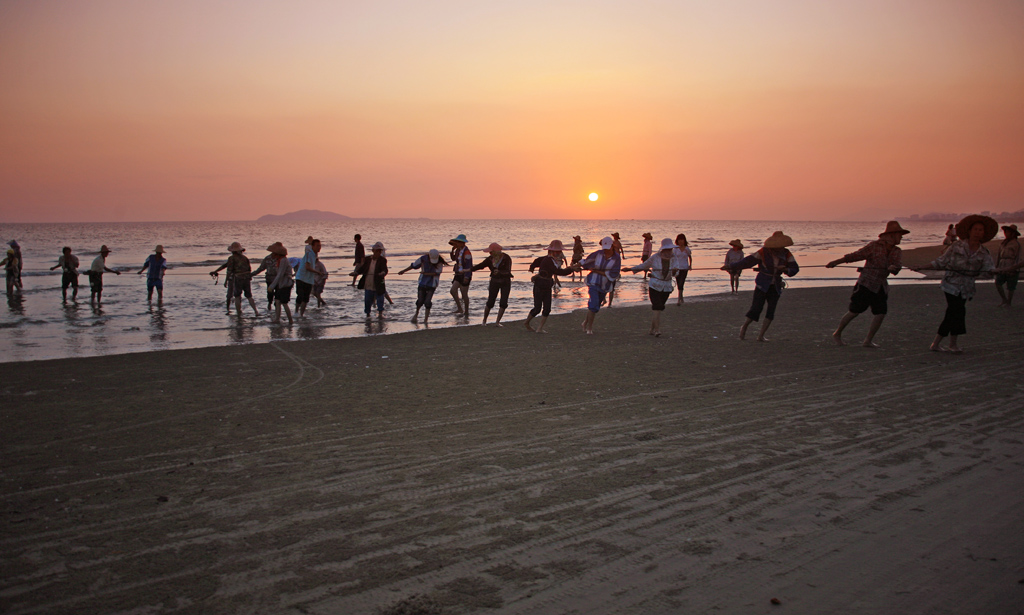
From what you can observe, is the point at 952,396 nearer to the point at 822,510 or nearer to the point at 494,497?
the point at 822,510

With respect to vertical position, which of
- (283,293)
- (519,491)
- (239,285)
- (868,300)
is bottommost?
(519,491)

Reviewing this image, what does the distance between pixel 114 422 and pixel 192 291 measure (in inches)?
749

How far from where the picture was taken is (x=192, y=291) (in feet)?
76.4

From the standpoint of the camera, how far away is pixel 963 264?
8.87 metres

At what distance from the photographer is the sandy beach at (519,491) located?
3.07 meters

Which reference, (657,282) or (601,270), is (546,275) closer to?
(601,270)

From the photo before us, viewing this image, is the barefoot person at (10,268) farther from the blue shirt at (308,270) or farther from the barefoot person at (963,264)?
the barefoot person at (963,264)

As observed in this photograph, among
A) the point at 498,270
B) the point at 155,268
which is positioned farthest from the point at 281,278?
the point at 155,268

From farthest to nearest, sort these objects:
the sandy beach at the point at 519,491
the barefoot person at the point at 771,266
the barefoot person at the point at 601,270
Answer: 1. the barefoot person at the point at 601,270
2. the barefoot person at the point at 771,266
3. the sandy beach at the point at 519,491

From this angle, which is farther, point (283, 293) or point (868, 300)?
point (283, 293)

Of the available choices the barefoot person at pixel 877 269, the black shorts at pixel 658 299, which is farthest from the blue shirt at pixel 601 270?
the barefoot person at pixel 877 269

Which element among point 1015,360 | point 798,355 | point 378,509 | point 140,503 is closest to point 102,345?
point 140,503

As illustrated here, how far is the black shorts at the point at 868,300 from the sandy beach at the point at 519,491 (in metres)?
1.42

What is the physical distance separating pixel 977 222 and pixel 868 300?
1675 mm
